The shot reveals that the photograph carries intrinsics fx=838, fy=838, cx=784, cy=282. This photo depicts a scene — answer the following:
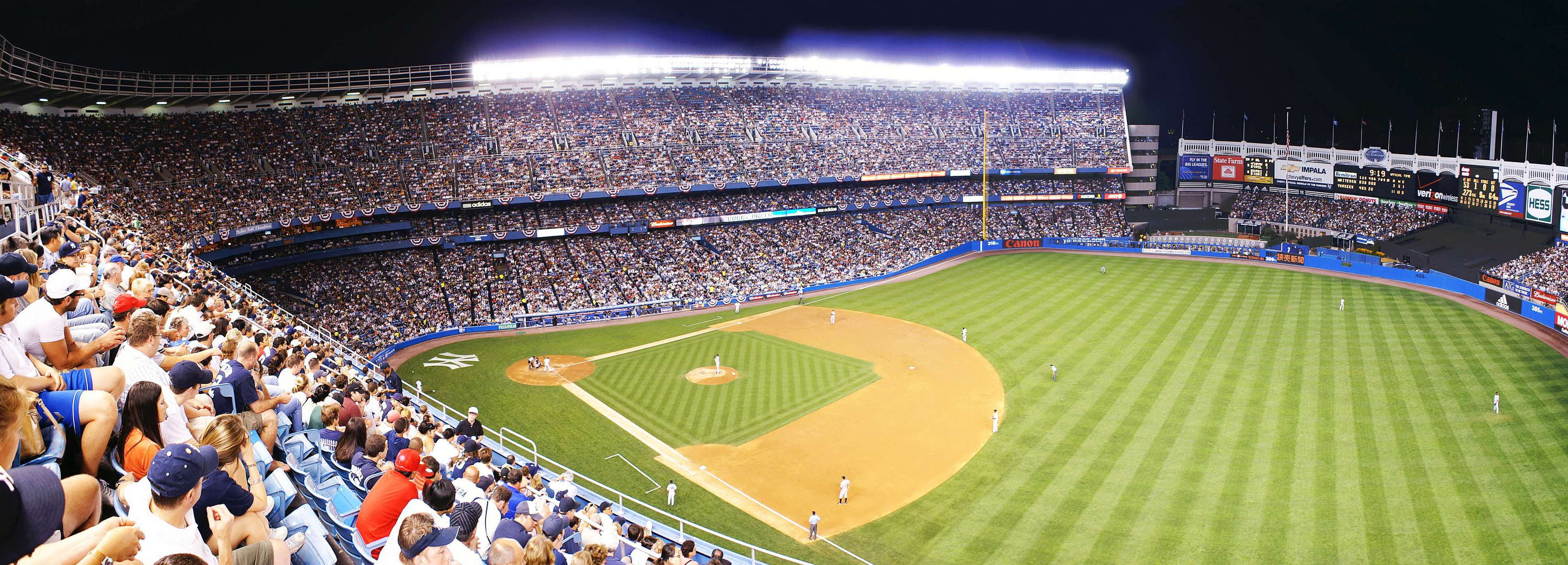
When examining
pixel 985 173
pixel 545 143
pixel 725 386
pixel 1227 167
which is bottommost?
pixel 725 386

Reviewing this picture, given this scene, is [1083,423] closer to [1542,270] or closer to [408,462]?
[408,462]

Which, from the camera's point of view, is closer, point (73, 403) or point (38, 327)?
point (73, 403)

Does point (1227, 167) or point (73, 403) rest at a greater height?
point (1227, 167)

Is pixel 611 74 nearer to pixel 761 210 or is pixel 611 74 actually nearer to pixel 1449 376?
pixel 761 210

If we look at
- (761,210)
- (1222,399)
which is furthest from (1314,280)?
(761,210)

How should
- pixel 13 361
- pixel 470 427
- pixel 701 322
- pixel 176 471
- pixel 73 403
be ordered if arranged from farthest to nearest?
pixel 701 322
pixel 470 427
pixel 13 361
pixel 73 403
pixel 176 471

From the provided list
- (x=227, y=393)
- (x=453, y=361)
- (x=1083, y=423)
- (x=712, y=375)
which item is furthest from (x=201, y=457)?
(x=453, y=361)
